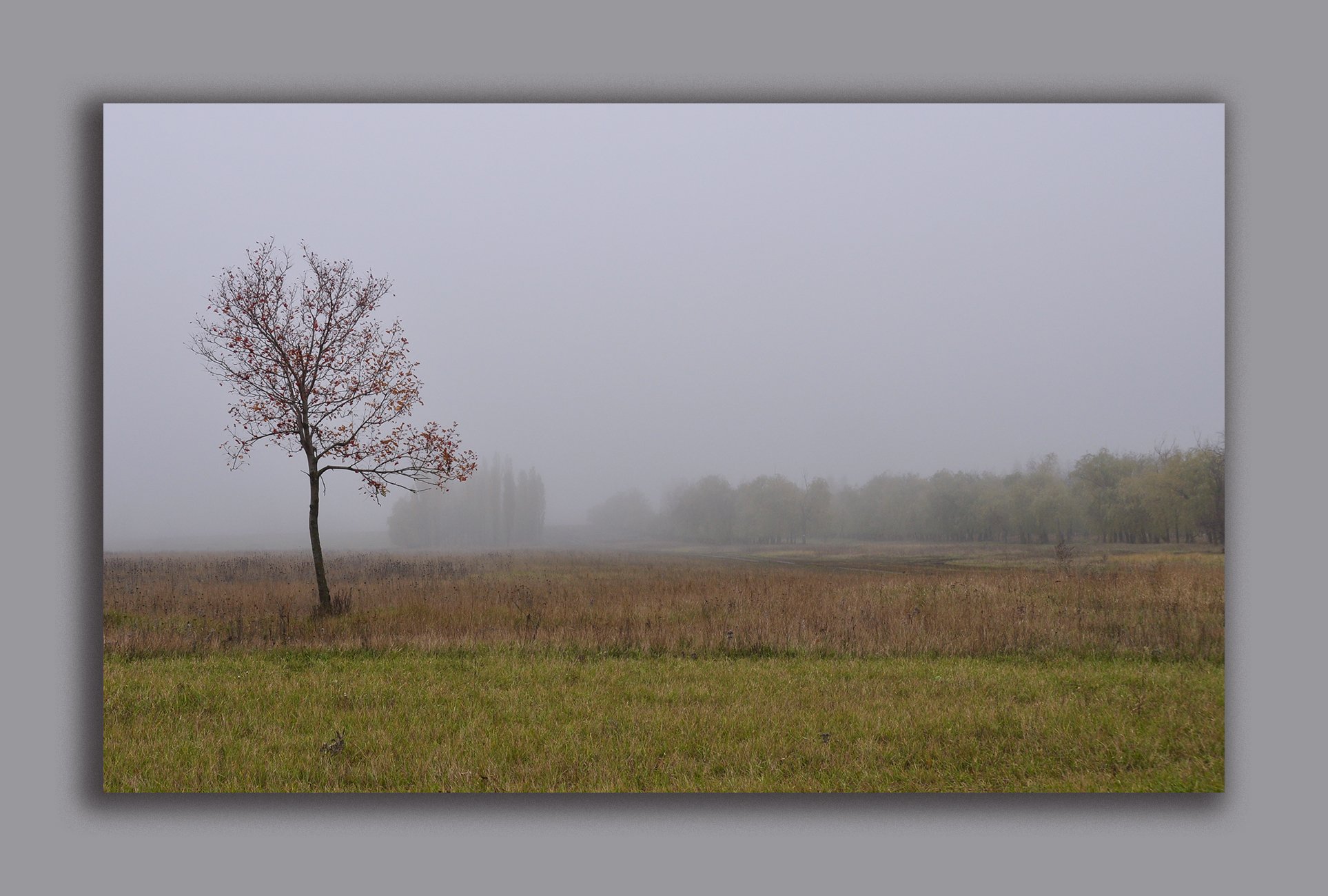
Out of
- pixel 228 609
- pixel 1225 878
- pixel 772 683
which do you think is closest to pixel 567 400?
pixel 772 683

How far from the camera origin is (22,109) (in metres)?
5.12

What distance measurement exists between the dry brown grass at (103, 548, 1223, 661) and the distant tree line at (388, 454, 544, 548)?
0.17 m

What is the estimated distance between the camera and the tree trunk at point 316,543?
5.52 meters

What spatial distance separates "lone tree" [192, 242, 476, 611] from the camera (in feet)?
17.7

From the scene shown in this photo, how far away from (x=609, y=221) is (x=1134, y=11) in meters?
4.25

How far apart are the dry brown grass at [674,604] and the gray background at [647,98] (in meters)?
0.46

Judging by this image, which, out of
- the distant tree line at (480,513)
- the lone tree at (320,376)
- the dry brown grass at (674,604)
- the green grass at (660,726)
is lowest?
the green grass at (660,726)

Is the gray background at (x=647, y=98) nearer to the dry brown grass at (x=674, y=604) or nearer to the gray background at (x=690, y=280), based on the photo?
the gray background at (x=690, y=280)

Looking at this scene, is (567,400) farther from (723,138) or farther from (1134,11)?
(1134,11)

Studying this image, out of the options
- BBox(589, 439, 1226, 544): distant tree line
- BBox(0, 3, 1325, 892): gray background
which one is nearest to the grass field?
BBox(589, 439, 1226, 544): distant tree line

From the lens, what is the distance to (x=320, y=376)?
18.3ft

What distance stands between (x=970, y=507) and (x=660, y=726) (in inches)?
120

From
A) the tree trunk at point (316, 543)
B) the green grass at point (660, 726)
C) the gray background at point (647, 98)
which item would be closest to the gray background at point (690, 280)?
the tree trunk at point (316, 543)

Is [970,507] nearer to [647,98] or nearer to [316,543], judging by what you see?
[647,98]
